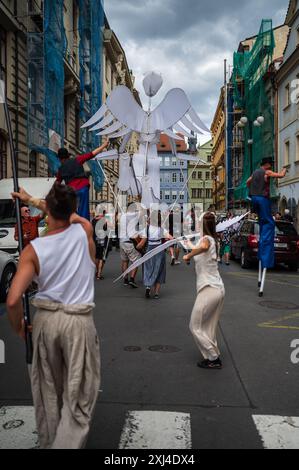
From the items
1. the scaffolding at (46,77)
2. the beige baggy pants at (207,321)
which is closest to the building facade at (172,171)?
the beige baggy pants at (207,321)

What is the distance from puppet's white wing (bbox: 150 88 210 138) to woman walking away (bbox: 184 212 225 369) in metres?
2.05

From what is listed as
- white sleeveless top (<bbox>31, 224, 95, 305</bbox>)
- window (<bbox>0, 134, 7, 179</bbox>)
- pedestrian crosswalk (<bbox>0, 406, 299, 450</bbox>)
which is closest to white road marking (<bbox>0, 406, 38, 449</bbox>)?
pedestrian crosswalk (<bbox>0, 406, 299, 450</bbox>)

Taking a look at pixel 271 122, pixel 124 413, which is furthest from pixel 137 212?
pixel 271 122

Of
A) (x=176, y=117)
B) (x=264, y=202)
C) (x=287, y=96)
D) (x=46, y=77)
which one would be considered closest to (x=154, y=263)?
(x=264, y=202)

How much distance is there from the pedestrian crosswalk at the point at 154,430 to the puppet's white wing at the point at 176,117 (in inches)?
173

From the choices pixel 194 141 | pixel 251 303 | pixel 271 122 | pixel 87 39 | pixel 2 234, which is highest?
pixel 87 39

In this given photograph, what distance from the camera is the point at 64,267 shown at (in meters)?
2.95

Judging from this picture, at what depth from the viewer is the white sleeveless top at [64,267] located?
2.90 metres

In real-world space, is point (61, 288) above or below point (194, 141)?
below

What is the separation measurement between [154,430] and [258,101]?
1335 inches

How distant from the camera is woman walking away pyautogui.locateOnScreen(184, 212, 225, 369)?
218 inches
